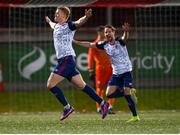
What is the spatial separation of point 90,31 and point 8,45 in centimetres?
228

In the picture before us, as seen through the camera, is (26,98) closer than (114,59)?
No

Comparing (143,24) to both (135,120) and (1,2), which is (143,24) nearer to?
(1,2)

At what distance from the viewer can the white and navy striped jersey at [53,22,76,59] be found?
47.9ft

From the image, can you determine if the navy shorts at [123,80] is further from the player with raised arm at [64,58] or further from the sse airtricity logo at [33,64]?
the sse airtricity logo at [33,64]

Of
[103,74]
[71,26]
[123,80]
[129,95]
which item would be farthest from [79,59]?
[71,26]

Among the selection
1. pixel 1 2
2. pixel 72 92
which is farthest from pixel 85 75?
pixel 1 2

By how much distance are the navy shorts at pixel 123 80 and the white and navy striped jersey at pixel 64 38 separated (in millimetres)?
1321

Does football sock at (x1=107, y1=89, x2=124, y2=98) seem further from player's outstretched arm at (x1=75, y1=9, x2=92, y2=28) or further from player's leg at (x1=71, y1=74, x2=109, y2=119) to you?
player's outstretched arm at (x1=75, y1=9, x2=92, y2=28)

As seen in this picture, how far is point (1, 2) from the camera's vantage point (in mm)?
16859

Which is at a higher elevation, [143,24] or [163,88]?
[143,24]

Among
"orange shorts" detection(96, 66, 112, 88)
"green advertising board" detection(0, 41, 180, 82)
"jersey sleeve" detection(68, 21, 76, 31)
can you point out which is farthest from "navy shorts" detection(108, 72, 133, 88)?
"green advertising board" detection(0, 41, 180, 82)

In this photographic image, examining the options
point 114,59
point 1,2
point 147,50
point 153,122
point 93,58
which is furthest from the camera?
point 147,50

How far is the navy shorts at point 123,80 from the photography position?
1542 cm

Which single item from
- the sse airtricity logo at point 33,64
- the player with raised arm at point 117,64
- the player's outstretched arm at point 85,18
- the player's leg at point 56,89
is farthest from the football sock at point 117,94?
the sse airtricity logo at point 33,64
